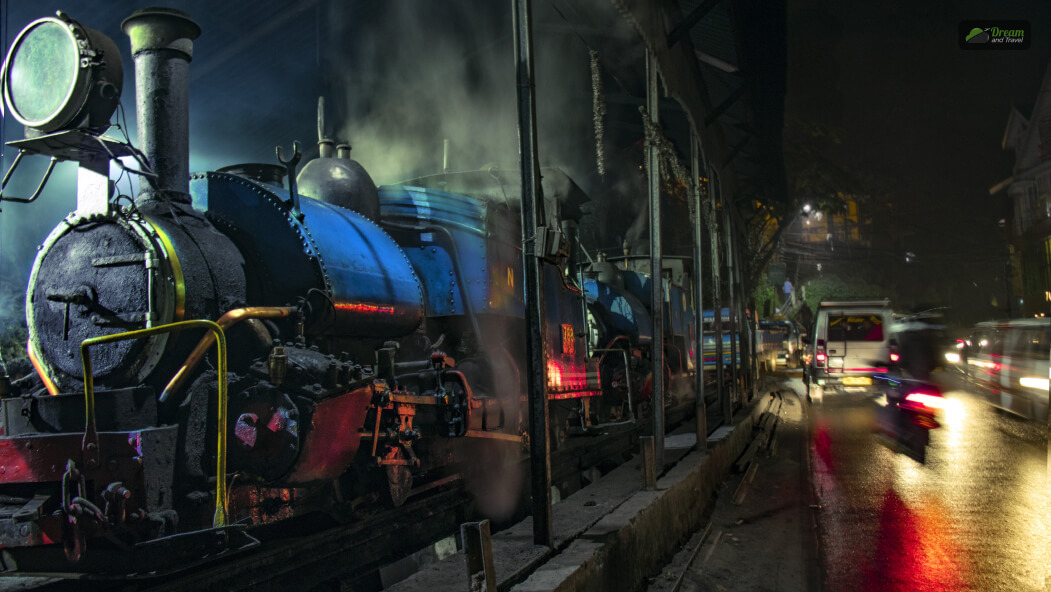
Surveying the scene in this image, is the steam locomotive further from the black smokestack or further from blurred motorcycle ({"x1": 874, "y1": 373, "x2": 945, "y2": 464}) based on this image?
blurred motorcycle ({"x1": 874, "y1": 373, "x2": 945, "y2": 464})

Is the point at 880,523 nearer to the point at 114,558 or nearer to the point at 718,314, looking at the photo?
the point at 718,314

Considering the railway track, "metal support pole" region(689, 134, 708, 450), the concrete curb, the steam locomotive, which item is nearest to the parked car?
"metal support pole" region(689, 134, 708, 450)

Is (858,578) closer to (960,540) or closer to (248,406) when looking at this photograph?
(960,540)

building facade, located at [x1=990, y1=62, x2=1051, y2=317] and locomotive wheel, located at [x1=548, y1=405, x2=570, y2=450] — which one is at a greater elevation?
building facade, located at [x1=990, y1=62, x2=1051, y2=317]

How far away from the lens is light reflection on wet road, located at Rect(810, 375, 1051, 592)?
506 centimetres

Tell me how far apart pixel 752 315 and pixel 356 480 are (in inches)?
772

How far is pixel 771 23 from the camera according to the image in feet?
29.3

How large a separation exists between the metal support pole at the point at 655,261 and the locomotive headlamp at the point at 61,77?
479cm

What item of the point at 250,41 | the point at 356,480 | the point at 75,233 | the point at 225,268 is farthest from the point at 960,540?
the point at 250,41

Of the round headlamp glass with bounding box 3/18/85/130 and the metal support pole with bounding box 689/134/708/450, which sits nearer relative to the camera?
the round headlamp glass with bounding box 3/18/85/130

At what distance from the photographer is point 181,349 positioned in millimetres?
4348

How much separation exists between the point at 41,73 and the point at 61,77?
19 centimetres

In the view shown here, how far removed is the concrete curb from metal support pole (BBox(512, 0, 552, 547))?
34 centimetres

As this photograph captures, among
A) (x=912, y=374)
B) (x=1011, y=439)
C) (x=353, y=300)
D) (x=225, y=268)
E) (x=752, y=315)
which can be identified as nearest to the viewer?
(x=225, y=268)
